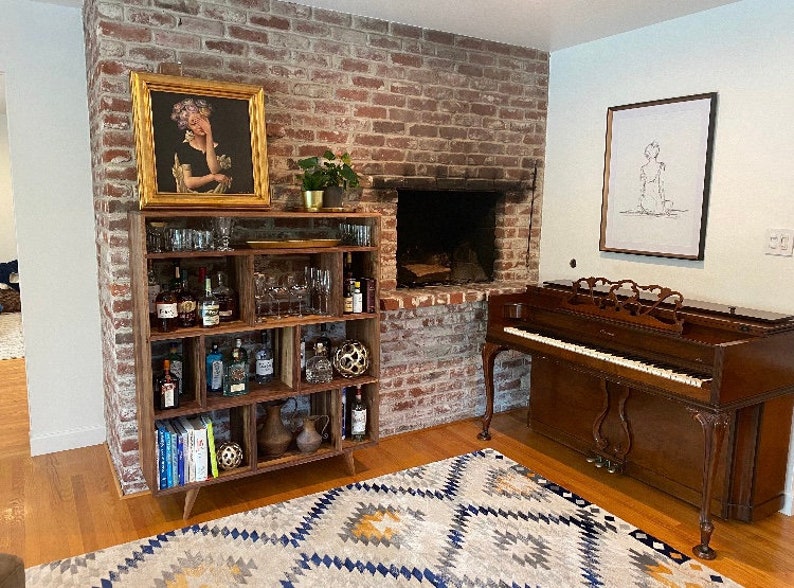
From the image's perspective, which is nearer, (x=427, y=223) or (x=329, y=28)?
(x=329, y=28)

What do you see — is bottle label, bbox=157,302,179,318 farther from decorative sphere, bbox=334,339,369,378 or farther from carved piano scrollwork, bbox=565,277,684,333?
carved piano scrollwork, bbox=565,277,684,333

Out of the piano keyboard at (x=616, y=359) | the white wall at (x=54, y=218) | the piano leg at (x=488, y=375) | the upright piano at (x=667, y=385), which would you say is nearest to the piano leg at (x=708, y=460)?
the upright piano at (x=667, y=385)

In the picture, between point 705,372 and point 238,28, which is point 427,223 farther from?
point 705,372

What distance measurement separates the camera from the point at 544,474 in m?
3.07

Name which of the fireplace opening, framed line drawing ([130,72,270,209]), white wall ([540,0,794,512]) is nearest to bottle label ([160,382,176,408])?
framed line drawing ([130,72,270,209])

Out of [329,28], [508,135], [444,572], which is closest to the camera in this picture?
[444,572]

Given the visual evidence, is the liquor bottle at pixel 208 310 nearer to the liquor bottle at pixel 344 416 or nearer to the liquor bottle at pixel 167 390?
the liquor bottle at pixel 167 390

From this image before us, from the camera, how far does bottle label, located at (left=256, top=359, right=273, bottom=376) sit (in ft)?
9.54

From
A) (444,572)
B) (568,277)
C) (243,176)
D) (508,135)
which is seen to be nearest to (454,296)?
(568,277)

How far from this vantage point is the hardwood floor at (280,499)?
240 centimetres

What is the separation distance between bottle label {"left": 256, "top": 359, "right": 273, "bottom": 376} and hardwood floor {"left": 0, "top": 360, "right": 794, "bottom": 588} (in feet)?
1.74

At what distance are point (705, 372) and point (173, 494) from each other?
→ 235 centimetres

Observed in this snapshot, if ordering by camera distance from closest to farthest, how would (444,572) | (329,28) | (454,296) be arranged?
(444,572) → (329,28) → (454,296)

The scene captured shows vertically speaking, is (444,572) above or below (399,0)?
below
